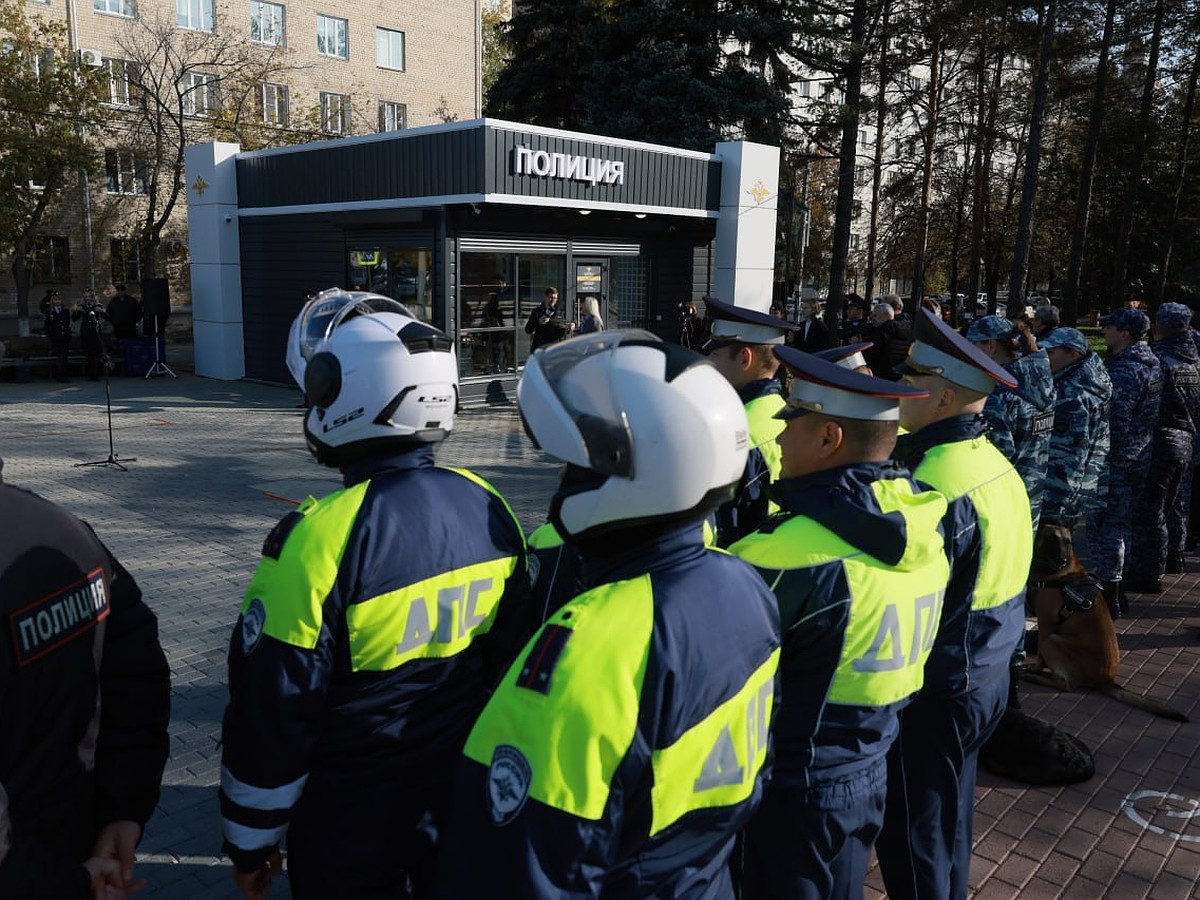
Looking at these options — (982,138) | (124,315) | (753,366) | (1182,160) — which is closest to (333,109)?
(124,315)

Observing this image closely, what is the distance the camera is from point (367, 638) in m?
2.22

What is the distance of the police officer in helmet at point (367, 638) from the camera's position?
85.5 inches

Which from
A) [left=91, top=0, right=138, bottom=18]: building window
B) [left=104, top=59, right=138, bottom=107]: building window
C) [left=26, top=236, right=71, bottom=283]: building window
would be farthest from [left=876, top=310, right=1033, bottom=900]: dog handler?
[left=91, top=0, right=138, bottom=18]: building window

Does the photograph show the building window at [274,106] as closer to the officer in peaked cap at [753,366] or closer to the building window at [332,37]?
the building window at [332,37]

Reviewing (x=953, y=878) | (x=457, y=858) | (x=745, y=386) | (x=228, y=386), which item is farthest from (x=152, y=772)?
(x=228, y=386)

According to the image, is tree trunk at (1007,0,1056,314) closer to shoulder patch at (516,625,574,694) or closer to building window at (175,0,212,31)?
shoulder patch at (516,625,574,694)

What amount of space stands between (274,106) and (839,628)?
3779 centimetres

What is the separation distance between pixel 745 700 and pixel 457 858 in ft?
1.93

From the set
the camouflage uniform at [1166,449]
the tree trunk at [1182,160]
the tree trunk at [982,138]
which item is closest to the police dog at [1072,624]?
the camouflage uniform at [1166,449]

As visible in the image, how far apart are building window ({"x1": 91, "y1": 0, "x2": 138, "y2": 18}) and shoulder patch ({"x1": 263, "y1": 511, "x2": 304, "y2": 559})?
128 feet

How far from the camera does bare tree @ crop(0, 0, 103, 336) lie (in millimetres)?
24641

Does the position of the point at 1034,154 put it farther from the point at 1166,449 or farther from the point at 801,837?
the point at 801,837

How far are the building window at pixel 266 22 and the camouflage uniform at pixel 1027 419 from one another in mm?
39381

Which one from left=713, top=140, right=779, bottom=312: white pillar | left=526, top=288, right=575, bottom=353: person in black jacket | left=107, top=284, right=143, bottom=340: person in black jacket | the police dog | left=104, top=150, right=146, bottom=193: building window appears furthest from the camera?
left=104, top=150, right=146, bottom=193: building window
